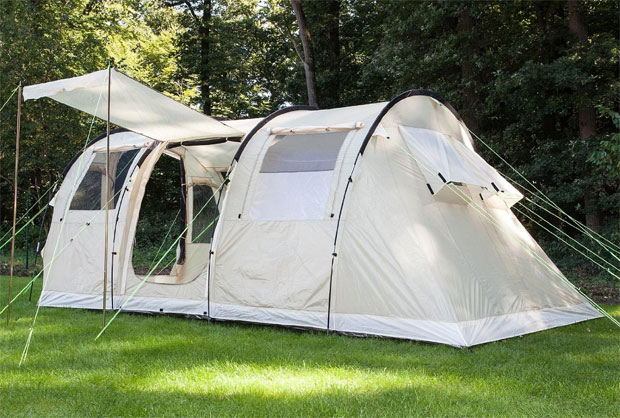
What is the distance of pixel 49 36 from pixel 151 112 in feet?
32.7

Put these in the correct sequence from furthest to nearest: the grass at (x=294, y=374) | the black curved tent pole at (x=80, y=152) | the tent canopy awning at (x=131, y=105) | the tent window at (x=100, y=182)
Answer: the black curved tent pole at (x=80, y=152) → the tent window at (x=100, y=182) → the tent canopy awning at (x=131, y=105) → the grass at (x=294, y=374)

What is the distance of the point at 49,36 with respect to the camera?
1446 centimetres

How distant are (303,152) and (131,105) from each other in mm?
1662

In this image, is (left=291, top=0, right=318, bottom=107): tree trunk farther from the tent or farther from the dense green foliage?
the tent

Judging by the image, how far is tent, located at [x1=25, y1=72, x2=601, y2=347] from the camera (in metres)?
5.50

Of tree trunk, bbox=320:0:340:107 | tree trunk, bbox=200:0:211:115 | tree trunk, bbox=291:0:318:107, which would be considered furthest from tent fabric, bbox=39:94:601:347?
tree trunk, bbox=200:0:211:115

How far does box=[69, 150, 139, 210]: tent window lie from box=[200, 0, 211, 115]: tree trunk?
37.2 ft

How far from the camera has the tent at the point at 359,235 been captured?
5.50 metres

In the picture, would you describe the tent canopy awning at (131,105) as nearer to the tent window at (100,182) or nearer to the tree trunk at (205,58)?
the tent window at (100,182)

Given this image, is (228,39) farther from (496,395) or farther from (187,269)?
(496,395)

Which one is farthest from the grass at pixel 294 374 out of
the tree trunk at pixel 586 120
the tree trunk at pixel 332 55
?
the tree trunk at pixel 332 55


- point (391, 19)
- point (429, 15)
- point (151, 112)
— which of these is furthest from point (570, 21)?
point (151, 112)

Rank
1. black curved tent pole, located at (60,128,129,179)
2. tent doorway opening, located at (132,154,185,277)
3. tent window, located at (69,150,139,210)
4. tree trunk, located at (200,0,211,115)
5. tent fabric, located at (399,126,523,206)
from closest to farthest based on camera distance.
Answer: tent fabric, located at (399,126,523,206)
tent window, located at (69,150,139,210)
black curved tent pole, located at (60,128,129,179)
tent doorway opening, located at (132,154,185,277)
tree trunk, located at (200,0,211,115)

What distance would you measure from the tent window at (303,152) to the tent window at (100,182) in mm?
1971
